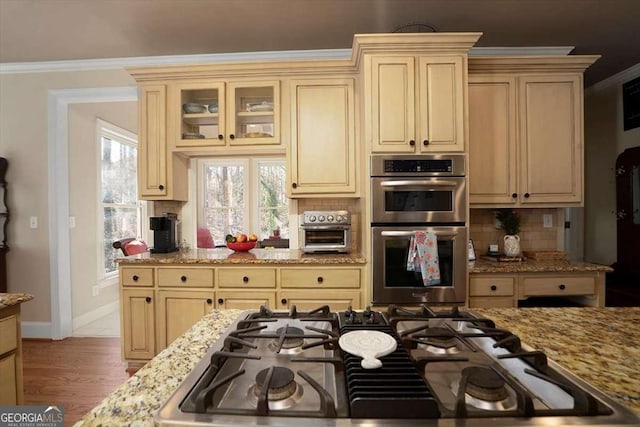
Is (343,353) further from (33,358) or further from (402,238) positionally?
(33,358)

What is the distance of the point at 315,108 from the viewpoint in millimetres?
2689

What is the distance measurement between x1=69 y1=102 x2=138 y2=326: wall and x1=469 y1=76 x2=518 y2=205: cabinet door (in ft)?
11.8

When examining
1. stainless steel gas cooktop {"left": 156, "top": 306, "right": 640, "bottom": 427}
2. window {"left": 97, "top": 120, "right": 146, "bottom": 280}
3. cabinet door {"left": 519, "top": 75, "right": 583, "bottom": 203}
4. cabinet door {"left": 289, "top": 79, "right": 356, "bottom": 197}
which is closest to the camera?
stainless steel gas cooktop {"left": 156, "top": 306, "right": 640, "bottom": 427}

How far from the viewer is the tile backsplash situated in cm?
290

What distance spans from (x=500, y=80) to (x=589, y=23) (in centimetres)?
81

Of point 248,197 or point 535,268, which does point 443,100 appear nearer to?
point 535,268

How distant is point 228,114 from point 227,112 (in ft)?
0.06

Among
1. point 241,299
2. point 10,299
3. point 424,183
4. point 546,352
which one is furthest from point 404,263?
point 10,299

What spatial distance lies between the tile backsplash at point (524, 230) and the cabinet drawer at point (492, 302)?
0.60 m

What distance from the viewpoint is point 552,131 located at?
2.58 metres

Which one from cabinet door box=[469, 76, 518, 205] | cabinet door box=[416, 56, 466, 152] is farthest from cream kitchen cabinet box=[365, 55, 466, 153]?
cabinet door box=[469, 76, 518, 205]

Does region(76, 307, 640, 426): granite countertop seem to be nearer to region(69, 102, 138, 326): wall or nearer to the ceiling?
the ceiling

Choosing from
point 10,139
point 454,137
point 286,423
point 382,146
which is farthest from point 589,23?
point 10,139

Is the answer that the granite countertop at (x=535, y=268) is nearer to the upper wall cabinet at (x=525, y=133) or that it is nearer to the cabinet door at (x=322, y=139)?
the upper wall cabinet at (x=525, y=133)
